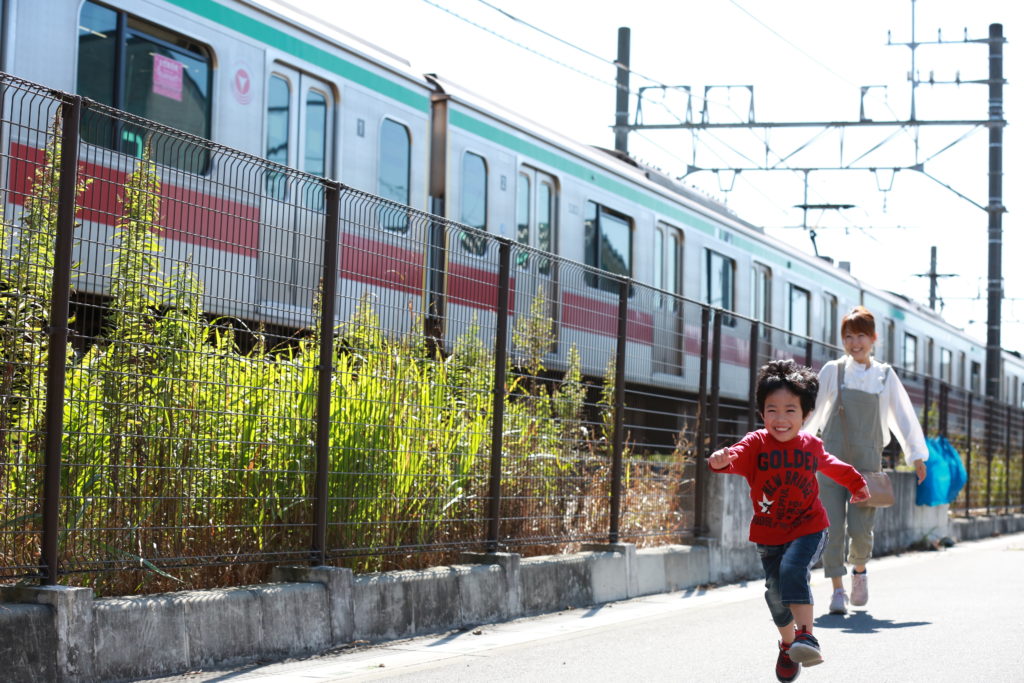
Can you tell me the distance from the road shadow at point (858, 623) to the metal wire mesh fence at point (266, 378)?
1829mm

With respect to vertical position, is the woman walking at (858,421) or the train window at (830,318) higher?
the train window at (830,318)

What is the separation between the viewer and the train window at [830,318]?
85.2 feet

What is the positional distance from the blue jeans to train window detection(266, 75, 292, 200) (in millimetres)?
6132

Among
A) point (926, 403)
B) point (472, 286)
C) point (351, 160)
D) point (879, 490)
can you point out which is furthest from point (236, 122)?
point (926, 403)

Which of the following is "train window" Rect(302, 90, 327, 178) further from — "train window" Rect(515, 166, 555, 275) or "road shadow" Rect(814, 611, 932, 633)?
"road shadow" Rect(814, 611, 932, 633)

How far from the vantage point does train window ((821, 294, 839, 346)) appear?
85.2ft

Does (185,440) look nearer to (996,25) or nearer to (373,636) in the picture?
(373,636)

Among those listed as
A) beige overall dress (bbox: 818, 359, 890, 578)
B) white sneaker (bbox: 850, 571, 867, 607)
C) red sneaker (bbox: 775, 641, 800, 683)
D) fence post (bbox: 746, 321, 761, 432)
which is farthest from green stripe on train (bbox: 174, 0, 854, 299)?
red sneaker (bbox: 775, 641, 800, 683)

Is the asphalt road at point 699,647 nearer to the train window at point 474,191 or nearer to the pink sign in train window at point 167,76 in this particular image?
the pink sign in train window at point 167,76

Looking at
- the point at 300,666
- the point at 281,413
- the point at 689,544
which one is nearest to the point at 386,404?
the point at 281,413

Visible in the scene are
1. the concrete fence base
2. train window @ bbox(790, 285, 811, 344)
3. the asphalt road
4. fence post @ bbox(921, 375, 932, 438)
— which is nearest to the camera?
the concrete fence base

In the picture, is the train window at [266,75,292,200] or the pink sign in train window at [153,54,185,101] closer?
the pink sign in train window at [153,54,185,101]

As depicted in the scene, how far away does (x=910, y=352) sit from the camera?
32.2m

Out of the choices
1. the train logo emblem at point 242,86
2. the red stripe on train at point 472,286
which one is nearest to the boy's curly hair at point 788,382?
the red stripe on train at point 472,286
